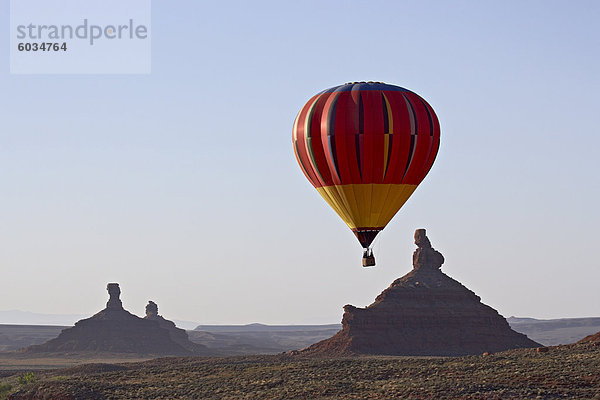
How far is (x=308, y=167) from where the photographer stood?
66250 mm

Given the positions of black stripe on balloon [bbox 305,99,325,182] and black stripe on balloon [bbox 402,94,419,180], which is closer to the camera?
black stripe on balloon [bbox 402,94,419,180]

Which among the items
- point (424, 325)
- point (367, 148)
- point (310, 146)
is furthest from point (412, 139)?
point (424, 325)

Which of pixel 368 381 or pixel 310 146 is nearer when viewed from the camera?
pixel 310 146

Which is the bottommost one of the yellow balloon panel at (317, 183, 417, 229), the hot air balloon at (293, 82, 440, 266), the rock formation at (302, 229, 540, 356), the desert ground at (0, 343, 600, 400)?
the desert ground at (0, 343, 600, 400)

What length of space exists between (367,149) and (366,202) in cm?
329

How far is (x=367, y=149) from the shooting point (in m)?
63.5

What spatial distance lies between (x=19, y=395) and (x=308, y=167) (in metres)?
35.6

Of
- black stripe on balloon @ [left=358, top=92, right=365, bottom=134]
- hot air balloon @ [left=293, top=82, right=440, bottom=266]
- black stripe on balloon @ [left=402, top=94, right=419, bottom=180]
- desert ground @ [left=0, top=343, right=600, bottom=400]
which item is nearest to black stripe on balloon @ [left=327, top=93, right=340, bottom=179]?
hot air balloon @ [left=293, top=82, right=440, bottom=266]

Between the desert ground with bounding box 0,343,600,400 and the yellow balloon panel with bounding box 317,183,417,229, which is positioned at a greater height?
the yellow balloon panel with bounding box 317,183,417,229

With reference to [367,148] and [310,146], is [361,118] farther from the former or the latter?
[310,146]

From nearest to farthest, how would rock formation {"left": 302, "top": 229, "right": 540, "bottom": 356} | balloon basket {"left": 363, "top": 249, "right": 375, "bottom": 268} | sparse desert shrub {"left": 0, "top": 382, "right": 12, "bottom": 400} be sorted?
balloon basket {"left": 363, "top": 249, "right": 375, "bottom": 268}
sparse desert shrub {"left": 0, "top": 382, "right": 12, "bottom": 400}
rock formation {"left": 302, "top": 229, "right": 540, "bottom": 356}

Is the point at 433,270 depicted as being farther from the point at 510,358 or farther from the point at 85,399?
the point at 85,399

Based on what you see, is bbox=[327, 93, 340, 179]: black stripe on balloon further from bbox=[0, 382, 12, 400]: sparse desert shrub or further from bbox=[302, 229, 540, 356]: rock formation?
bbox=[302, 229, 540, 356]: rock formation

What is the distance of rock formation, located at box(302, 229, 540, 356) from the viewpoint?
132750mm
